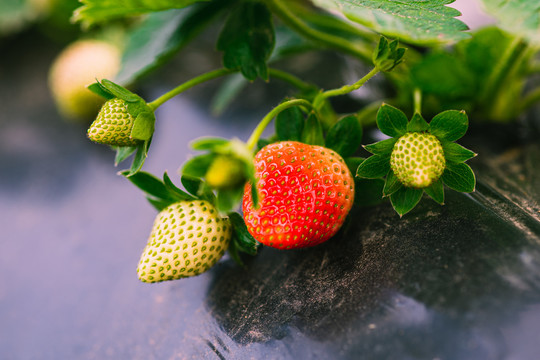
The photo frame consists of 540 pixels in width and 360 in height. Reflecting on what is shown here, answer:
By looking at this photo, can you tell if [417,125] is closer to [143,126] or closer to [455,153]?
[455,153]

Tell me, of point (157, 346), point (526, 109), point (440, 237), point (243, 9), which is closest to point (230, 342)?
point (157, 346)

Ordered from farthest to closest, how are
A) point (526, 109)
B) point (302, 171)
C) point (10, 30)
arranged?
point (10, 30) < point (526, 109) < point (302, 171)

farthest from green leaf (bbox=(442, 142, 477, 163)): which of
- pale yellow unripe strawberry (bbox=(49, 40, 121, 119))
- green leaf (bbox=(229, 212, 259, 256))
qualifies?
pale yellow unripe strawberry (bbox=(49, 40, 121, 119))

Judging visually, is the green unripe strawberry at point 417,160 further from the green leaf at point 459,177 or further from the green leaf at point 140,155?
the green leaf at point 140,155

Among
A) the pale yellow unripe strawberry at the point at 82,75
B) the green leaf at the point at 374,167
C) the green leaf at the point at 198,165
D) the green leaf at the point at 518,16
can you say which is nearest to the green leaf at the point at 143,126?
the green leaf at the point at 198,165

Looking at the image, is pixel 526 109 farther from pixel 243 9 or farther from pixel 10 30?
pixel 10 30

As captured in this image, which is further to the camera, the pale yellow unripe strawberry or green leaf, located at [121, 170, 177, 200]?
the pale yellow unripe strawberry

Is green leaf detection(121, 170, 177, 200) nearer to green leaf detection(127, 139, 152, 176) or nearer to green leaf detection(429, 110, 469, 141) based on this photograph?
green leaf detection(127, 139, 152, 176)
